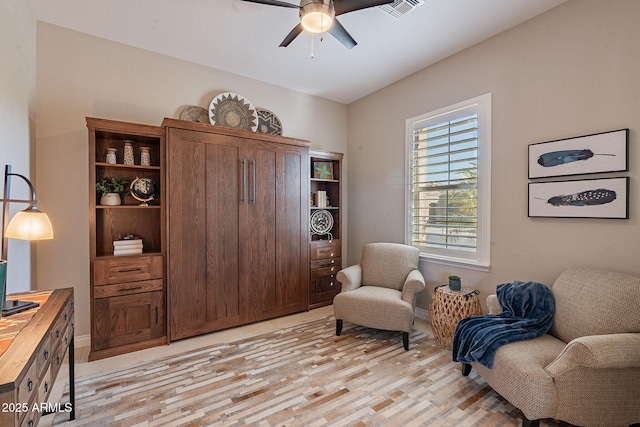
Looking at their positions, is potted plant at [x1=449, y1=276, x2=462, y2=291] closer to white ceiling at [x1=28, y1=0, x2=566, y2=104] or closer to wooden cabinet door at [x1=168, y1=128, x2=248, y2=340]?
wooden cabinet door at [x1=168, y1=128, x2=248, y2=340]

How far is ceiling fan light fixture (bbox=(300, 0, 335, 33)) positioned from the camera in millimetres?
1847

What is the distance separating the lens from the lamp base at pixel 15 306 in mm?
1397

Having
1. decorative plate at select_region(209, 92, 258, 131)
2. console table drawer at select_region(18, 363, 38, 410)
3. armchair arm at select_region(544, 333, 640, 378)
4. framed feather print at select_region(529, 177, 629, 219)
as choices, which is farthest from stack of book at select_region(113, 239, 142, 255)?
framed feather print at select_region(529, 177, 629, 219)

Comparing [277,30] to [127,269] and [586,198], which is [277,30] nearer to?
[127,269]

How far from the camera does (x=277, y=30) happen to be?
2691mm

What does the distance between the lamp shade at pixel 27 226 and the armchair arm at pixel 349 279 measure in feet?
7.92

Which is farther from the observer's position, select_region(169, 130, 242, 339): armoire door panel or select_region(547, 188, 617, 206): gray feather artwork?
select_region(169, 130, 242, 339): armoire door panel

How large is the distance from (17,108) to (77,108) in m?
0.58

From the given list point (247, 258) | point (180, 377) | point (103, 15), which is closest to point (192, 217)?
point (247, 258)

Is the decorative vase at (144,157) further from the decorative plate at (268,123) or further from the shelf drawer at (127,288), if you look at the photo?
the decorative plate at (268,123)

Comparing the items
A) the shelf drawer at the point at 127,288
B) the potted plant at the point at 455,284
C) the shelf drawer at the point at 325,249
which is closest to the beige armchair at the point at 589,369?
the potted plant at the point at 455,284

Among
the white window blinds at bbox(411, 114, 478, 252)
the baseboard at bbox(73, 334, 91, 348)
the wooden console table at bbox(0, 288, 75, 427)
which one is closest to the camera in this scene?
the wooden console table at bbox(0, 288, 75, 427)

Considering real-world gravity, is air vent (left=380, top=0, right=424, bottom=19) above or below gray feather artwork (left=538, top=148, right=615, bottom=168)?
above

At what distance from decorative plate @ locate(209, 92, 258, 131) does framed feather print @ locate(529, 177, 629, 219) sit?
2.97m
